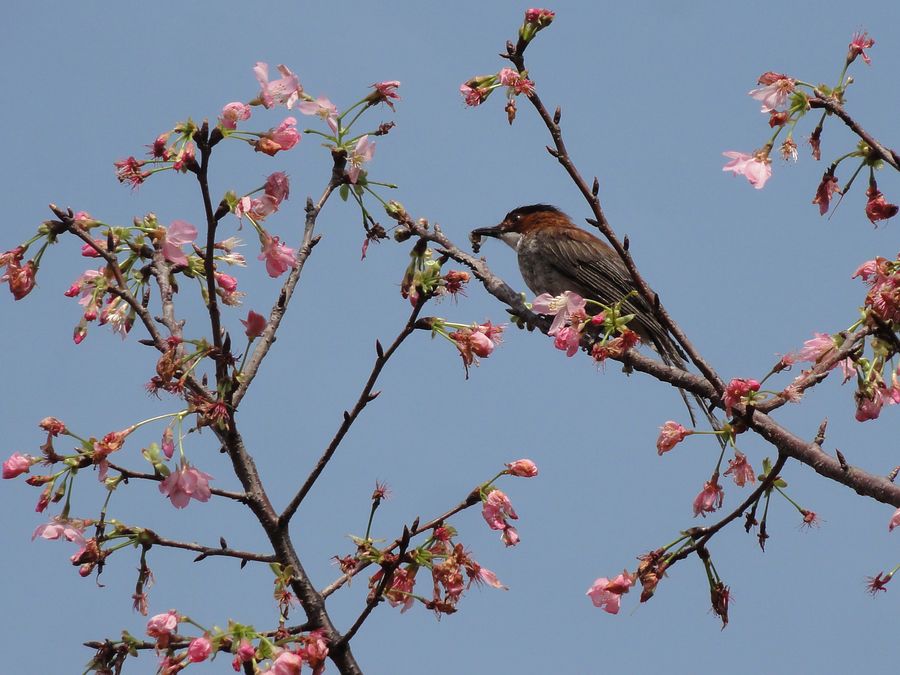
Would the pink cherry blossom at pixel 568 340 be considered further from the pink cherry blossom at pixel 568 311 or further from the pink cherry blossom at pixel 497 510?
the pink cherry blossom at pixel 497 510

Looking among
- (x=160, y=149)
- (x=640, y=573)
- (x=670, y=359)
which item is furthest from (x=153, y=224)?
(x=670, y=359)

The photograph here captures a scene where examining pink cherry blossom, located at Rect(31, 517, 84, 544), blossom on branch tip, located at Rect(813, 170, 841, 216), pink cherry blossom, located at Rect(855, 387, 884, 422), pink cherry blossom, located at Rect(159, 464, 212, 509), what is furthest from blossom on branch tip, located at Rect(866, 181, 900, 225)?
pink cherry blossom, located at Rect(31, 517, 84, 544)

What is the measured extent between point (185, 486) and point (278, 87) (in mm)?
1598

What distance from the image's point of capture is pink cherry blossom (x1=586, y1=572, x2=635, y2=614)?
412 cm

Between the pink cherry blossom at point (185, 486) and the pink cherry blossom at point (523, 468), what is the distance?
3.96ft

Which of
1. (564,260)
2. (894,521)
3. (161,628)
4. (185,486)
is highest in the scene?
(564,260)

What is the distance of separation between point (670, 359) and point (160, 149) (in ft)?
17.8

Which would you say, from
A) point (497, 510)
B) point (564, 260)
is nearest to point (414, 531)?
point (497, 510)

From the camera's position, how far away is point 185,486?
3883 mm

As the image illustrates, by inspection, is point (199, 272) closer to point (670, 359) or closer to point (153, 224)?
point (153, 224)

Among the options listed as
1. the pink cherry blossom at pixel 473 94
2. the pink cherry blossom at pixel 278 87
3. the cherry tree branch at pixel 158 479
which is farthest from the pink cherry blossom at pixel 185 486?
the pink cherry blossom at pixel 473 94

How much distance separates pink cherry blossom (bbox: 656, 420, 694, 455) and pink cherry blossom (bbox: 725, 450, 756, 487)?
25 cm

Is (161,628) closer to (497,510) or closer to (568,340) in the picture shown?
(497,510)

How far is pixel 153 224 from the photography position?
461 centimetres
